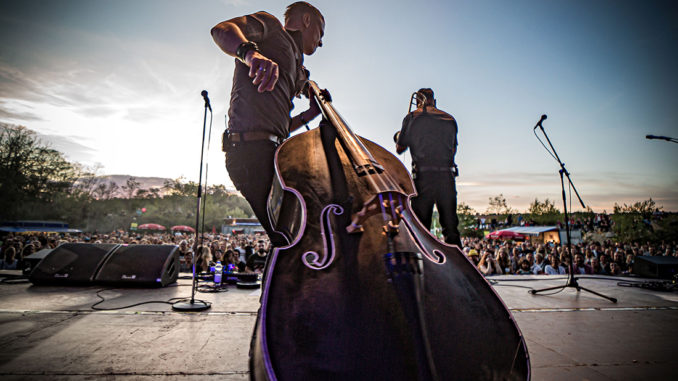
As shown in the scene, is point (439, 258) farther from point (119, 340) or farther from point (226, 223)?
point (226, 223)

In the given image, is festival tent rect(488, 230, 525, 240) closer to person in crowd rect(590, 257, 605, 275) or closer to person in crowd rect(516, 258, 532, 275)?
person in crowd rect(590, 257, 605, 275)

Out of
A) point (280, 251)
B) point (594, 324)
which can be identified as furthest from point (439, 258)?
point (594, 324)

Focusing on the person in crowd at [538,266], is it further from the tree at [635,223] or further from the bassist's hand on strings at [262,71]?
the tree at [635,223]

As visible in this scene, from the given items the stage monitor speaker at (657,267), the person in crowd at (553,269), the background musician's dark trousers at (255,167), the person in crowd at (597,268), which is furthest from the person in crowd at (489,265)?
the background musician's dark trousers at (255,167)

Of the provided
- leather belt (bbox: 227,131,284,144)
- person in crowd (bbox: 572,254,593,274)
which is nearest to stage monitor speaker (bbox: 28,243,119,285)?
leather belt (bbox: 227,131,284,144)

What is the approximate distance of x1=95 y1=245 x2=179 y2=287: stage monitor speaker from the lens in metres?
3.53

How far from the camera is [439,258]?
3.17 feet

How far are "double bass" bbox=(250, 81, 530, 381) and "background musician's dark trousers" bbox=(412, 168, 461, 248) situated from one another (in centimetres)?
213

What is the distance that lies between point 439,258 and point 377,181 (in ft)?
1.22

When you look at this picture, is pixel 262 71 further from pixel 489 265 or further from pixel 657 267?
pixel 657 267

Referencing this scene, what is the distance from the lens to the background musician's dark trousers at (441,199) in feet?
10.3

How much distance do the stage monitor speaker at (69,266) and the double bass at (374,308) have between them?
3864mm

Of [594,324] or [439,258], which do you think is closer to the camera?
[439,258]

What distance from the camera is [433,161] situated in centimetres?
325
